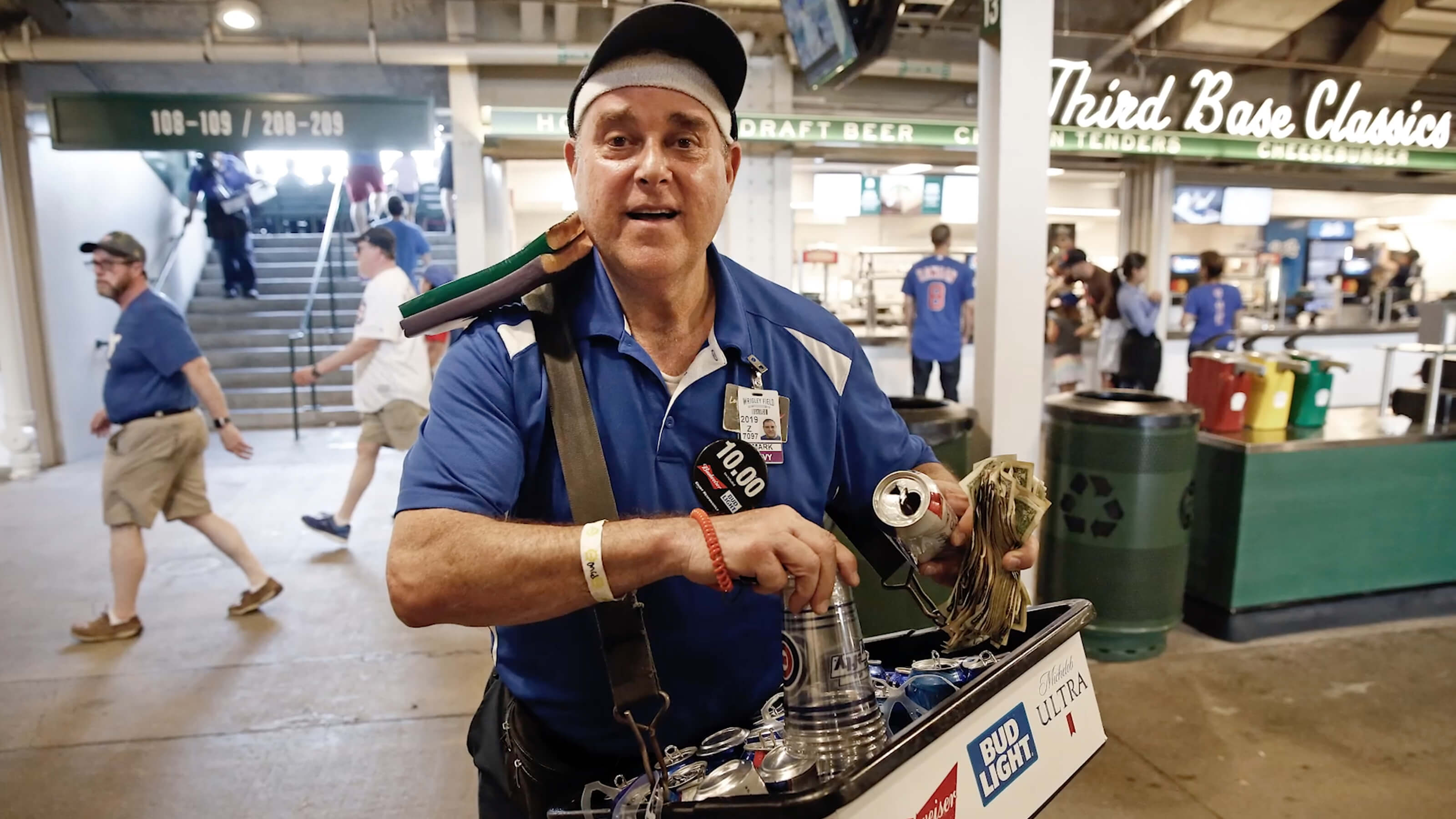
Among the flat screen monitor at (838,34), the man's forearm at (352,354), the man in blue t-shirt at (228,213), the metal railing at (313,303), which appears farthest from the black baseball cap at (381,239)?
the man in blue t-shirt at (228,213)

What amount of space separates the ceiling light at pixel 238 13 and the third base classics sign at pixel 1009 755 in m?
8.49

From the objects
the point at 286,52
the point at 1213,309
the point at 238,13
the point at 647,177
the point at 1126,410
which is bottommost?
the point at 1126,410

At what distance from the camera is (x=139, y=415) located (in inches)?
157

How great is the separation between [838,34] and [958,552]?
121 inches

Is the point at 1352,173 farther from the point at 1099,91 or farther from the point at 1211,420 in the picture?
the point at 1211,420

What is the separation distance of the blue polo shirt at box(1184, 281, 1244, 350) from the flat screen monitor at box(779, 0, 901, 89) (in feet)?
16.6

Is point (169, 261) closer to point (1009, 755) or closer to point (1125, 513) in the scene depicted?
point (1125, 513)

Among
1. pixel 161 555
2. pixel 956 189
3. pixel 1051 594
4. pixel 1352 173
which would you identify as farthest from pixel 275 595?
pixel 1352 173

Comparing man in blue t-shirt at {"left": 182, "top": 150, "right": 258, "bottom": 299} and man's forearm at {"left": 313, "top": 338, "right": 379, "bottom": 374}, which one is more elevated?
man in blue t-shirt at {"left": 182, "top": 150, "right": 258, "bottom": 299}

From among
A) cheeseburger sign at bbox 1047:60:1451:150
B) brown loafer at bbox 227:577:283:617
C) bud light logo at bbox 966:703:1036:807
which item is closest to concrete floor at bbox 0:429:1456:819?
brown loafer at bbox 227:577:283:617

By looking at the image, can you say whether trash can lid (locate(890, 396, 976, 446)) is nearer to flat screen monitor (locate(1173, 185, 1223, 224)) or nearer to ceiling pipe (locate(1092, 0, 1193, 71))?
ceiling pipe (locate(1092, 0, 1193, 71))

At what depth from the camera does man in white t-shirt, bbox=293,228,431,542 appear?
5.22 meters

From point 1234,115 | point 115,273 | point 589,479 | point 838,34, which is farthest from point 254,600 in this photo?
point 1234,115

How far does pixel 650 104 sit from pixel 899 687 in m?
0.95
